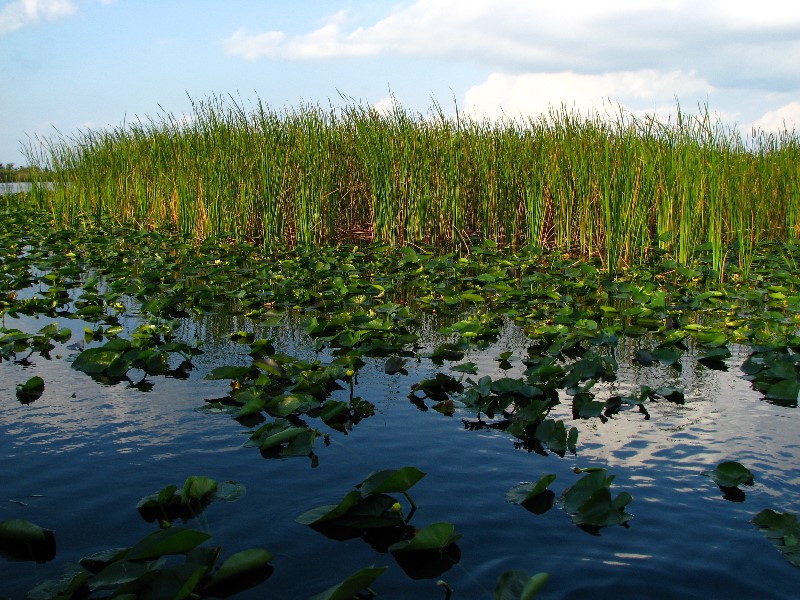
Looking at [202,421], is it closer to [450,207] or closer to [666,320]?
[666,320]

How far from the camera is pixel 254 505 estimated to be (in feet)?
8.18

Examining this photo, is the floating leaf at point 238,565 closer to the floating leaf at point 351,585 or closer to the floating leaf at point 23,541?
the floating leaf at point 351,585

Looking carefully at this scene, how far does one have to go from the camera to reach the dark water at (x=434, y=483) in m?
2.10

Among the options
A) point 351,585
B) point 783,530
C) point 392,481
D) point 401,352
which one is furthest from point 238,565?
point 401,352

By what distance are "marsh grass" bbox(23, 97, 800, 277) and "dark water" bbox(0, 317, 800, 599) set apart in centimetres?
428

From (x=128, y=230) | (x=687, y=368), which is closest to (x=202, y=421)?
(x=687, y=368)

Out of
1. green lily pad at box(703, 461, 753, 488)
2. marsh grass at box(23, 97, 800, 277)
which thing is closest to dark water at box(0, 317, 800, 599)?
green lily pad at box(703, 461, 753, 488)

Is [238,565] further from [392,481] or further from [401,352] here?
[401,352]

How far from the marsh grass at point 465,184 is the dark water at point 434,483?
14.0ft

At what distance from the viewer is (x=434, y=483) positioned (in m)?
2.67

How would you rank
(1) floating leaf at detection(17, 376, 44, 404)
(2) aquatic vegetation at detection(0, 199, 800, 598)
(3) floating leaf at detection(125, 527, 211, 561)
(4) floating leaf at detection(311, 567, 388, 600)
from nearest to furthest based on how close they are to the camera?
(4) floating leaf at detection(311, 567, 388, 600) < (3) floating leaf at detection(125, 527, 211, 561) < (2) aquatic vegetation at detection(0, 199, 800, 598) < (1) floating leaf at detection(17, 376, 44, 404)

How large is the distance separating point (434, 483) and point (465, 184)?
7418 mm

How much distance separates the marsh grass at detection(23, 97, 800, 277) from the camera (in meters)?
7.81

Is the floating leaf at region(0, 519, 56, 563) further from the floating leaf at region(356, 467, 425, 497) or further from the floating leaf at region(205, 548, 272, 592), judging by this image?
the floating leaf at region(356, 467, 425, 497)
